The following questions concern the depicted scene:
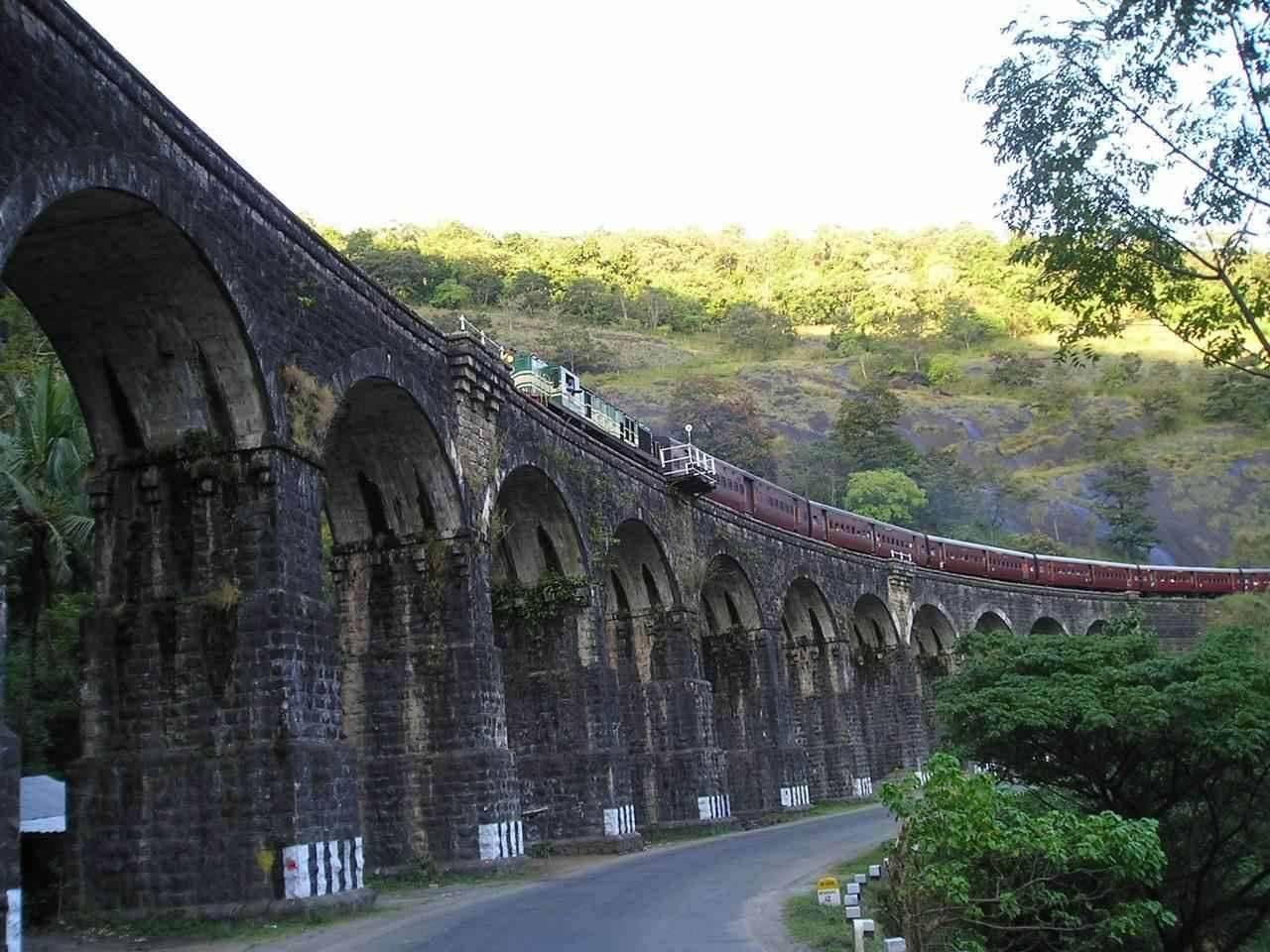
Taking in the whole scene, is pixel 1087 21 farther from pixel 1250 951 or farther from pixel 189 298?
pixel 1250 951

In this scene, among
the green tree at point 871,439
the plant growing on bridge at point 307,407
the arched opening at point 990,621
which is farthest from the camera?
the green tree at point 871,439

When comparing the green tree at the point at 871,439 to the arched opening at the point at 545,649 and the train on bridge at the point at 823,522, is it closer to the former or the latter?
the train on bridge at the point at 823,522

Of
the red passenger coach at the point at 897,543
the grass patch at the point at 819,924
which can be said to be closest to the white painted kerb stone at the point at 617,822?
the grass patch at the point at 819,924

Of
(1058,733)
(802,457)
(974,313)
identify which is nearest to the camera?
(1058,733)

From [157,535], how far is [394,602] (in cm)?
Result: 528

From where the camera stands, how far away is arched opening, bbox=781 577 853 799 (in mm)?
37844

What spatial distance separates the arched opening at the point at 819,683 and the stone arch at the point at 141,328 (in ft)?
83.1

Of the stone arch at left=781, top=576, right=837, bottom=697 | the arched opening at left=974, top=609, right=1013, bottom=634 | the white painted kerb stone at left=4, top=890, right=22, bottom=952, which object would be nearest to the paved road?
the white painted kerb stone at left=4, top=890, right=22, bottom=952

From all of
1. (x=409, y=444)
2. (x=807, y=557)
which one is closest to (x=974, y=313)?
(x=807, y=557)

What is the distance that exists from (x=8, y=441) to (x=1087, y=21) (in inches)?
733

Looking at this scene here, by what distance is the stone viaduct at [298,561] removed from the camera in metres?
13.1

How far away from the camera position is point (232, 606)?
14047 mm

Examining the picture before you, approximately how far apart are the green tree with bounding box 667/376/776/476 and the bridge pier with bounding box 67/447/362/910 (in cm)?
5284

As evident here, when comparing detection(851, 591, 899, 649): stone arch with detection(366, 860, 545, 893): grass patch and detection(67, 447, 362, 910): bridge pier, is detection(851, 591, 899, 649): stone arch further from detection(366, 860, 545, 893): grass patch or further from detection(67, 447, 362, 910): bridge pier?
detection(67, 447, 362, 910): bridge pier
